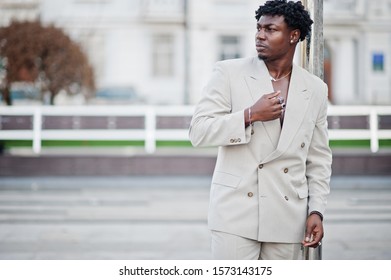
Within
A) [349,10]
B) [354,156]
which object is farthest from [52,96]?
[349,10]

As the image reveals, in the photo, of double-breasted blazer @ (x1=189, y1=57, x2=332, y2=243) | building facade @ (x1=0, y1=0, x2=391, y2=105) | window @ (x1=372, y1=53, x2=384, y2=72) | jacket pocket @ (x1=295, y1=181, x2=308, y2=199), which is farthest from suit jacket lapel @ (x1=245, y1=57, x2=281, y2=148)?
building facade @ (x1=0, y1=0, x2=391, y2=105)

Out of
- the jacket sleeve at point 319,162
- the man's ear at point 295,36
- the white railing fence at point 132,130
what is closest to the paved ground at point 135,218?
the white railing fence at point 132,130

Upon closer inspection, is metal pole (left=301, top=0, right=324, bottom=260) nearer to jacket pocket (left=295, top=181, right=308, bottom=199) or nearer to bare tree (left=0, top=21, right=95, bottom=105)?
jacket pocket (left=295, top=181, right=308, bottom=199)

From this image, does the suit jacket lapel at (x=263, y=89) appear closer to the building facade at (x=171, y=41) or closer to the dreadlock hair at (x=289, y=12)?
the dreadlock hair at (x=289, y=12)

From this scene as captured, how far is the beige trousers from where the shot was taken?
2502 millimetres

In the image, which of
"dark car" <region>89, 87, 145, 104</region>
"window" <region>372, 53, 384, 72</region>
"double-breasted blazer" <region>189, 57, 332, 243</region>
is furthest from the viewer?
"window" <region>372, 53, 384, 72</region>

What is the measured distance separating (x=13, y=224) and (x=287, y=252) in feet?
17.9

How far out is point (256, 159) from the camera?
2496 mm

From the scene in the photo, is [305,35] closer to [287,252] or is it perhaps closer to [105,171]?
[287,252]

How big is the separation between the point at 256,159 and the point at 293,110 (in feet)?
0.83

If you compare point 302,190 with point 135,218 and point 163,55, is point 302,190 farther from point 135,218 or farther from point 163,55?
point 163,55

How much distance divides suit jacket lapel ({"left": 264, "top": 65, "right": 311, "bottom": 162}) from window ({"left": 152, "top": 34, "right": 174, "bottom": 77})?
24709 millimetres

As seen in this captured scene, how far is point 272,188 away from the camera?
8.22 ft

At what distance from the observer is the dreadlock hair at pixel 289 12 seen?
98.2 inches
